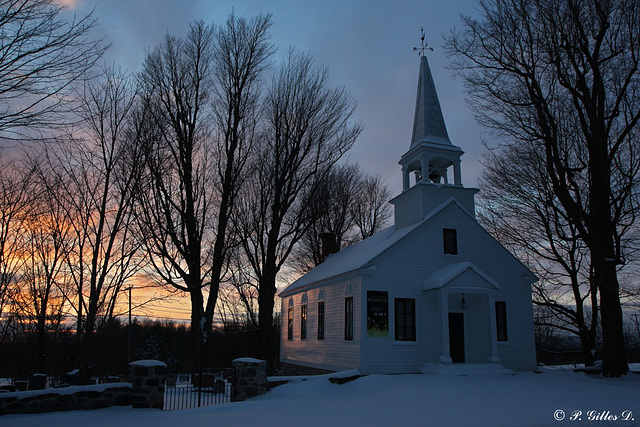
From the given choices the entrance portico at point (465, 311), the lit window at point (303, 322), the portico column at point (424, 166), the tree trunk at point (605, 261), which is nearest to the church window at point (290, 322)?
the lit window at point (303, 322)

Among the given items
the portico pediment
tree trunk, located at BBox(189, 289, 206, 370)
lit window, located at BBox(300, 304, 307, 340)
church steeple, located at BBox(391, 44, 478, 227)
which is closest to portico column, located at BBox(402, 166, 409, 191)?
church steeple, located at BBox(391, 44, 478, 227)

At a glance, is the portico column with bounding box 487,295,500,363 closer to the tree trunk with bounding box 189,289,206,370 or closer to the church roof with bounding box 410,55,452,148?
the church roof with bounding box 410,55,452,148

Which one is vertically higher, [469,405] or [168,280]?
[168,280]

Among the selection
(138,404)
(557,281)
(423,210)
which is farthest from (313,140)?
(138,404)

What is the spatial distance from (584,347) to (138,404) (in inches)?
758

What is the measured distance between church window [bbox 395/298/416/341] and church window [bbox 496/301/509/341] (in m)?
3.77

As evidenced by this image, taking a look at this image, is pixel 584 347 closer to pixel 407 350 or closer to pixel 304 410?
pixel 407 350

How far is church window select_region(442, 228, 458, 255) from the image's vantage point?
1822cm

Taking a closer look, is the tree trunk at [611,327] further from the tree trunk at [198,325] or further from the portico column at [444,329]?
the tree trunk at [198,325]

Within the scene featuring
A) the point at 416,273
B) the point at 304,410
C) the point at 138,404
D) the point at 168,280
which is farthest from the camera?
the point at 168,280

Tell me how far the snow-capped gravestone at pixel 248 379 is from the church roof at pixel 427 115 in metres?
11.2

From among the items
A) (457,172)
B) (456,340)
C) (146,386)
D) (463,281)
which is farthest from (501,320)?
(146,386)

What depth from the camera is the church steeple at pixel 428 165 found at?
19.0m

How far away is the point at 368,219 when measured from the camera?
38.2 m
